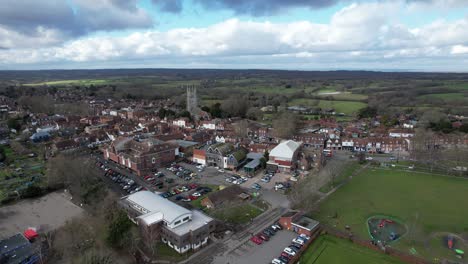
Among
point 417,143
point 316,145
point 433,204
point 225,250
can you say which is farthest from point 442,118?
point 225,250

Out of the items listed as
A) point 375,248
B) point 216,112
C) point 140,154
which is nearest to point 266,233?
point 375,248

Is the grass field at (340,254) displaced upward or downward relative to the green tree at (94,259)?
downward

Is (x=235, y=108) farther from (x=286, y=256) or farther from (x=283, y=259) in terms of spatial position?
(x=283, y=259)

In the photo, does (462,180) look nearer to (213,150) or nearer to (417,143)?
(417,143)

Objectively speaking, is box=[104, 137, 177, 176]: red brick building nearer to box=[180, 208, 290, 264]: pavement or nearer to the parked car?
box=[180, 208, 290, 264]: pavement

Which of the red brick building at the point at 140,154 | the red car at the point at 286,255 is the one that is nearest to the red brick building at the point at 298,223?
the red car at the point at 286,255

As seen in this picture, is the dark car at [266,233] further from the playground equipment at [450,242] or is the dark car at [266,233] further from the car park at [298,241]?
the playground equipment at [450,242]
